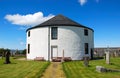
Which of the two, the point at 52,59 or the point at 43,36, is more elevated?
the point at 43,36

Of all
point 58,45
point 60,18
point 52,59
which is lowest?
point 52,59

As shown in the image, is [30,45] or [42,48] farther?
[30,45]

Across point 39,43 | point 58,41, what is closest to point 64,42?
point 58,41

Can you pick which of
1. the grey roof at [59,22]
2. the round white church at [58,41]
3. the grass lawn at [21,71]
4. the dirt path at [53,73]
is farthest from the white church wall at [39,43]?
the dirt path at [53,73]

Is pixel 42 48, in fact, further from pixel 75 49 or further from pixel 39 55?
pixel 75 49

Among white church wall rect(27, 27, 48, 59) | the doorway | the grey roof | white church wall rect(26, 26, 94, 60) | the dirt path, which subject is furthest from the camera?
white church wall rect(27, 27, 48, 59)

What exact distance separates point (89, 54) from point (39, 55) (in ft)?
31.3

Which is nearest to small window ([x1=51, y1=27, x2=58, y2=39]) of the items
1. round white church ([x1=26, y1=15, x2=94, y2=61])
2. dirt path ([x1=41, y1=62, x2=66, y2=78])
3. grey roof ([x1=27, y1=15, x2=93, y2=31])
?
round white church ([x1=26, y1=15, x2=94, y2=61])

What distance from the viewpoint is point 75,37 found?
33.2 metres

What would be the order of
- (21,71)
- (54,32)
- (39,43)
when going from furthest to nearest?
(39,43), (54,32), (21,71)

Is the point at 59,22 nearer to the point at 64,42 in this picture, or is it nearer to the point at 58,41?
the point at 58,41

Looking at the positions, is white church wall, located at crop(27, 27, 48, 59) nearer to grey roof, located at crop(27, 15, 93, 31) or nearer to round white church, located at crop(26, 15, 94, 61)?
round white church, located at crop(26, 15, 94, 61)

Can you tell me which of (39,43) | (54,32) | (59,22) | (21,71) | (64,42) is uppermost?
(59,22)

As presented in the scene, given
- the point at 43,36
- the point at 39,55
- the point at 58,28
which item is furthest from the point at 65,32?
the point at 39,55
